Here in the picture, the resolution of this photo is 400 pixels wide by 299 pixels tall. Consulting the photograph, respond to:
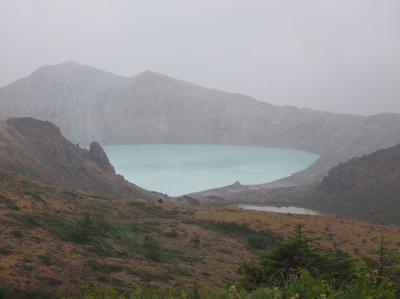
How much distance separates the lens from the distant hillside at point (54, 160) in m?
70.2

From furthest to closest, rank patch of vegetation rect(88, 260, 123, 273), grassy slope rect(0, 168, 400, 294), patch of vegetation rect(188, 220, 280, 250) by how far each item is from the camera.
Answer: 1. patch of vegetation rect(188, 220, 280, 250)
2. patch of vegetation rect(88, 260, 123, 273)
3. grassy slope rect(0, 168, 400, 294)

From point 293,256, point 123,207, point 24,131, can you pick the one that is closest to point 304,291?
point 293,256

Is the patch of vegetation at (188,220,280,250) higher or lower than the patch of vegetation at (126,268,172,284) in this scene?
higher

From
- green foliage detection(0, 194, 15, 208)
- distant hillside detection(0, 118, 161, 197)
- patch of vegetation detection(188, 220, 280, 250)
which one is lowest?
patch of vegetation detection(188, 220, 280, 250)

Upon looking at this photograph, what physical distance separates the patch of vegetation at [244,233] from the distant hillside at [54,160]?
121 ft

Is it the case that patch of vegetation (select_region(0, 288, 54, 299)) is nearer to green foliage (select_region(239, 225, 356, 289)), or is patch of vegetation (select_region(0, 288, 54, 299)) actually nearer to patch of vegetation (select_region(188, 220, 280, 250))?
green foliage (select_region(239, 225, 356, 289))

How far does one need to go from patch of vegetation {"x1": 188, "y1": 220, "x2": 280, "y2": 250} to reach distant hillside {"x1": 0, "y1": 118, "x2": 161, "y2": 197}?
121ft

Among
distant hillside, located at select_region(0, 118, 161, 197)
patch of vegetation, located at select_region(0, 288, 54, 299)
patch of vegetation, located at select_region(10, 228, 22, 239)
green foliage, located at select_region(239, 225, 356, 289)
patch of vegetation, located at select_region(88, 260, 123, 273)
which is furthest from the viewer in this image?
distant hillside, located at select_region(0, 118, 161, 197)

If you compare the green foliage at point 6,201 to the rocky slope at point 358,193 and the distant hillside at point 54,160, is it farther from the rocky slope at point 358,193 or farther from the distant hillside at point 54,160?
the rocky slope at point 358,193

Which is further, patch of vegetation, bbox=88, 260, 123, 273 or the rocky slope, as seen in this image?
the rocky slope

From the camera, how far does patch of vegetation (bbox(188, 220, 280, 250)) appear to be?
33.0m

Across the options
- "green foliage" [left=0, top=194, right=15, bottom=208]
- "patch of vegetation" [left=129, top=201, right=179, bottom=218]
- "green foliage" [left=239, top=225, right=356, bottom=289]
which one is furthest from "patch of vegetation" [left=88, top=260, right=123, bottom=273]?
"patch of vegetation" [left=129, top=201, right=179, bottom=218]

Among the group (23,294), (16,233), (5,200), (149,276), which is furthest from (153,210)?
(23,294)

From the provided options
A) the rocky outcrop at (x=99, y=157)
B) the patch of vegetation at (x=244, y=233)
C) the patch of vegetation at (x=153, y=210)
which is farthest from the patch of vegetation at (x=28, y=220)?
the rocky outcrop at (x=99, y=157)
